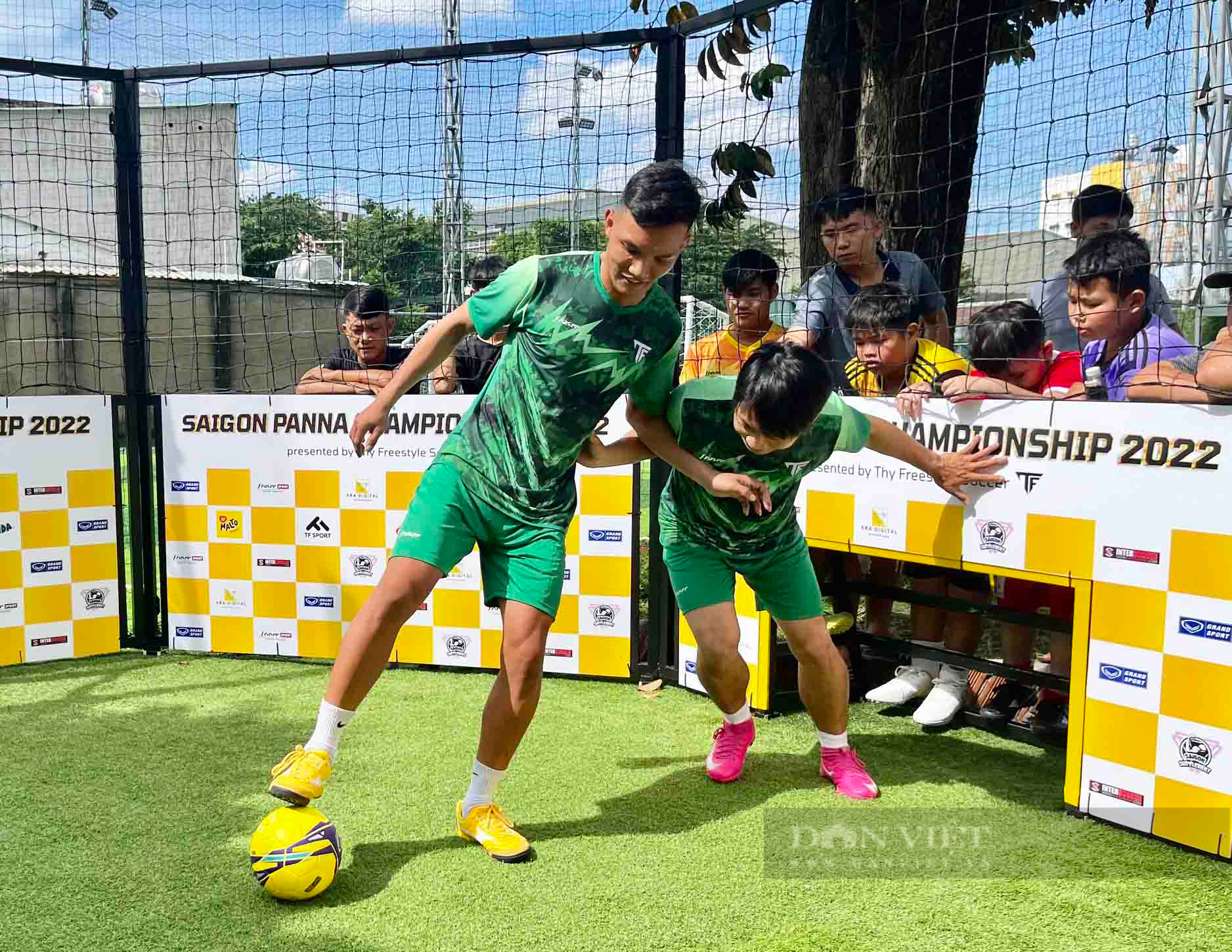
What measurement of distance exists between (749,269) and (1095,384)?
146 centimetres

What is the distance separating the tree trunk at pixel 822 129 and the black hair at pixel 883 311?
146 centimetres

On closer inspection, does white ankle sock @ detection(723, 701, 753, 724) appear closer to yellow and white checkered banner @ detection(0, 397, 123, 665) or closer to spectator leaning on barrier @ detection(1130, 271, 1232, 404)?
spectator leaning on barrier @ detection(1130, 271, 1232, 404)

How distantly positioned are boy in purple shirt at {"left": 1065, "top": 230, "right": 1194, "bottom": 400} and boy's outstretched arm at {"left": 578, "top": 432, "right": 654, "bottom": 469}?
149 centimetres

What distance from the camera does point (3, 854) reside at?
2.86 metres

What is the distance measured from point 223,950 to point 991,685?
3008mm

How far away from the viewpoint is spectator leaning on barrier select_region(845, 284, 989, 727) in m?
3.82

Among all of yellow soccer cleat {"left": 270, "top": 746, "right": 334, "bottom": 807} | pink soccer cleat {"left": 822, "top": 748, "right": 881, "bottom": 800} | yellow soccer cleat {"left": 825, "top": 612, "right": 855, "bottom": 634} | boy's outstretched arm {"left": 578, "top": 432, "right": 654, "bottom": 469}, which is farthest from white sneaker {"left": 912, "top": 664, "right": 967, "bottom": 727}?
yellow soccer cleat {"left": 270, "top": 746, "right": 334, "bottom": 807}

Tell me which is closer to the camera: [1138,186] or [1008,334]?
[1008,334]

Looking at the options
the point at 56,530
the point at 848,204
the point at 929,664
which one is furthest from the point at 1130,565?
the point at 56,530

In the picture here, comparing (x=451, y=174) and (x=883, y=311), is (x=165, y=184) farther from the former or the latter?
(x=883, y=311)

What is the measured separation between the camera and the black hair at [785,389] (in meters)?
2.89

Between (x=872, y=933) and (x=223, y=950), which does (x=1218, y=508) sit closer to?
(x=872, y=933)

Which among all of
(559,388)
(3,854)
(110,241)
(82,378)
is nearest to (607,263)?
(559,388)

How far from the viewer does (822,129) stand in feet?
19.1
